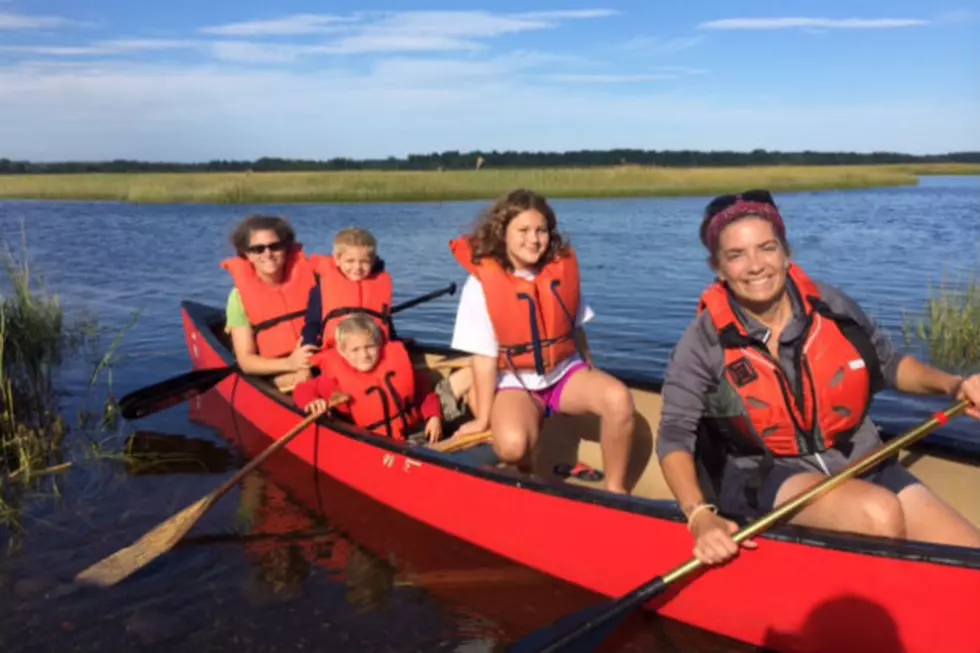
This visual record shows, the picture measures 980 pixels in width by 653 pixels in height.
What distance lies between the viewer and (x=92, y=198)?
29172mm

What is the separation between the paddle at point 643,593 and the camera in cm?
277

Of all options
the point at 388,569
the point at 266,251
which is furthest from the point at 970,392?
the point at 266,251

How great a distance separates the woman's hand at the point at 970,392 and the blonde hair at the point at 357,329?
273 cm

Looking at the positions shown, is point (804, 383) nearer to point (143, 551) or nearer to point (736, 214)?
point (736, 214)

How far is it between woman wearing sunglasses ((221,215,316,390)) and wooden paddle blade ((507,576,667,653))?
295cm

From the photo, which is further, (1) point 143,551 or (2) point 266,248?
(2) point 266,248

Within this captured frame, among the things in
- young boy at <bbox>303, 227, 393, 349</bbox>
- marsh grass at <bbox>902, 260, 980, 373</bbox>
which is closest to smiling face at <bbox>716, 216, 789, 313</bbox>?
young boy at <bbox>303, 227, 393, 349</bbox>

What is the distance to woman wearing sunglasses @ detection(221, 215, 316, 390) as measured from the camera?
17.9 ft

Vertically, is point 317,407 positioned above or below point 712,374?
below

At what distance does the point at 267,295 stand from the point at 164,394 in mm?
920

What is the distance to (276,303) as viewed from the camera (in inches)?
218

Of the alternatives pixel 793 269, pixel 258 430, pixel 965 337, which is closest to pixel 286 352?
pixel 258 430

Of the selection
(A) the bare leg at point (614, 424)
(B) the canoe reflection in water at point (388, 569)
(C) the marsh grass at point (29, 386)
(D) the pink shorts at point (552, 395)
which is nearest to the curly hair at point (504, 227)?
(D) the pink shorts at point (552, 395)

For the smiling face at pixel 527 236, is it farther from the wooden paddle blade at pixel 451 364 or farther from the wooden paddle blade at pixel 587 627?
the wooden paddle blade at pixel 587 627
